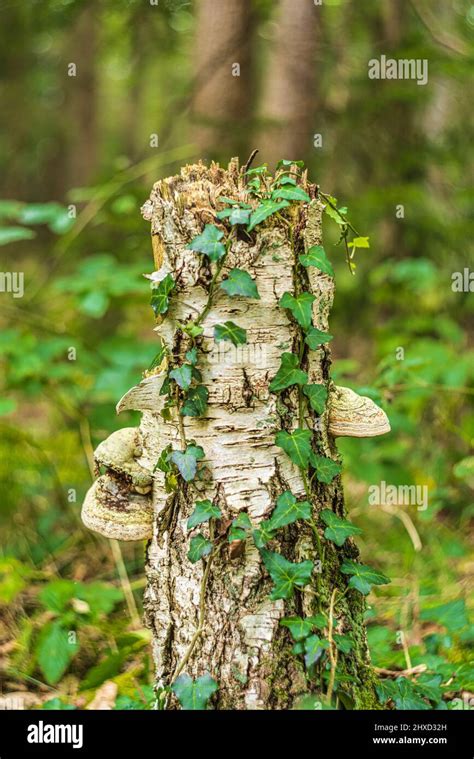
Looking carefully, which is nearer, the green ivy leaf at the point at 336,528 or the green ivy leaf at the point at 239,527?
the green ivy leaf at the point at 239,527

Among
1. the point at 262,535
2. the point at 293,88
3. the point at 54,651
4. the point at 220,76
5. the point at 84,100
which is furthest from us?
the point at 84,100

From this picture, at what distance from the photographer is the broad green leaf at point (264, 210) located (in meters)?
1.91

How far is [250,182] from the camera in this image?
2.09 m

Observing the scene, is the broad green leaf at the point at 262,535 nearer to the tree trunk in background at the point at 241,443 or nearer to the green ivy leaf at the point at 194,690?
the tree trunk in background at the point at 241,443

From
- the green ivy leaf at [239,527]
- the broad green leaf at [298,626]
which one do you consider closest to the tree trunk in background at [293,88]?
the green ivy leaf at [239,527]

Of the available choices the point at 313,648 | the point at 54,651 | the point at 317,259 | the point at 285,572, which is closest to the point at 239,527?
the point at 285,572

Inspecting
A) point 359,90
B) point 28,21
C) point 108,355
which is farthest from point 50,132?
point 108,355

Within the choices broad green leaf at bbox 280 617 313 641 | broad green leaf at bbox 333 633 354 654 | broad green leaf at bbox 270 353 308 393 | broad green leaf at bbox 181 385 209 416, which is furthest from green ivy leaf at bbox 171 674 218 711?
broad green leaf at bbox 270 353 308 393

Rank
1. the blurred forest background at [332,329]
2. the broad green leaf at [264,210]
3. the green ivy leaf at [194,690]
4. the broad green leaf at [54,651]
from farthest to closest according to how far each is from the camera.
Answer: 1. the blurred forest background at [332,329]
2. the broad green leaf at [54,651]
3. the green ivy leaf at [194,690]
4. the broad green leaf at [264,210]

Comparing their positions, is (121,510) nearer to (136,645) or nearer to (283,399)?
(283,399)

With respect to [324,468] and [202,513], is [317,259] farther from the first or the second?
[202,513]

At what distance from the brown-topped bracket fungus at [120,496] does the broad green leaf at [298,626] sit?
0.52 meters

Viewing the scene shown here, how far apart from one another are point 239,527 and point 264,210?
0.94 metres

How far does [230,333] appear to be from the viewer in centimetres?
200
